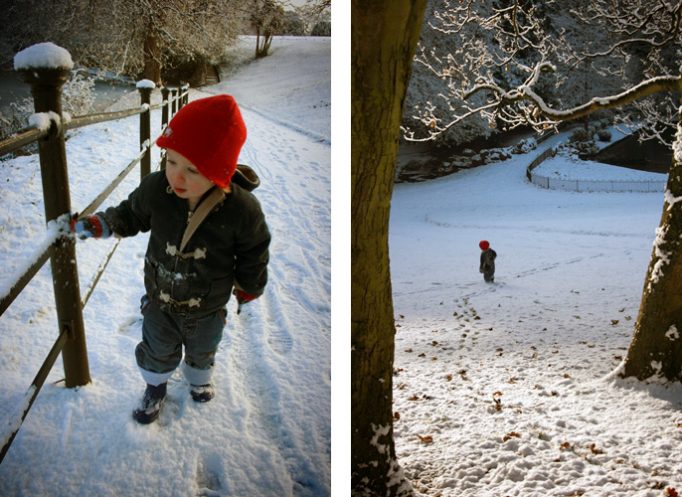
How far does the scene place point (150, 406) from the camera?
1.13 metres

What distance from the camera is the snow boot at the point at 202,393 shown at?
1.19 meters

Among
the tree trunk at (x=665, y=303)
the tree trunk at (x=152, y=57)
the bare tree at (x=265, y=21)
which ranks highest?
the bare tree at (x=265, y=21)

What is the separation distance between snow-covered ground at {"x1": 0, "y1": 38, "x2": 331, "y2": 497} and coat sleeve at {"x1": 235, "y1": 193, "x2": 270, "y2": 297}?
0.17m

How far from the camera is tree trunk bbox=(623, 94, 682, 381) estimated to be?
2.22 m

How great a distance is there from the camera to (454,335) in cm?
370

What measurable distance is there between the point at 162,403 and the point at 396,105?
2.68 feet

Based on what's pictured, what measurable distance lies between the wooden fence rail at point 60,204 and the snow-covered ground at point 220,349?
0.08 feet

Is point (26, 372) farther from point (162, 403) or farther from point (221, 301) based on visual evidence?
point (221, 301)

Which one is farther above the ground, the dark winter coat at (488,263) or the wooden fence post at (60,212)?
the wooden fence post at (60,212)

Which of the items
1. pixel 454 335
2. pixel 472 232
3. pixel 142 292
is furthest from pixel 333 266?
pixel 472 232

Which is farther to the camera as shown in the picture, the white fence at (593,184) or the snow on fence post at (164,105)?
the white fence at (593,184)

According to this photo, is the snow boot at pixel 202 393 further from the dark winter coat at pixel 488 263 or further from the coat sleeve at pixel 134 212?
the dark winter coat at pixel 488 263

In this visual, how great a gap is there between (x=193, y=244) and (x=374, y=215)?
48 cm

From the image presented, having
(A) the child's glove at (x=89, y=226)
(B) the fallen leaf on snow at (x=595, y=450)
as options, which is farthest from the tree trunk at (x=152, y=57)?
(B) the fallen leaf on snow at (x=595, y=450)
